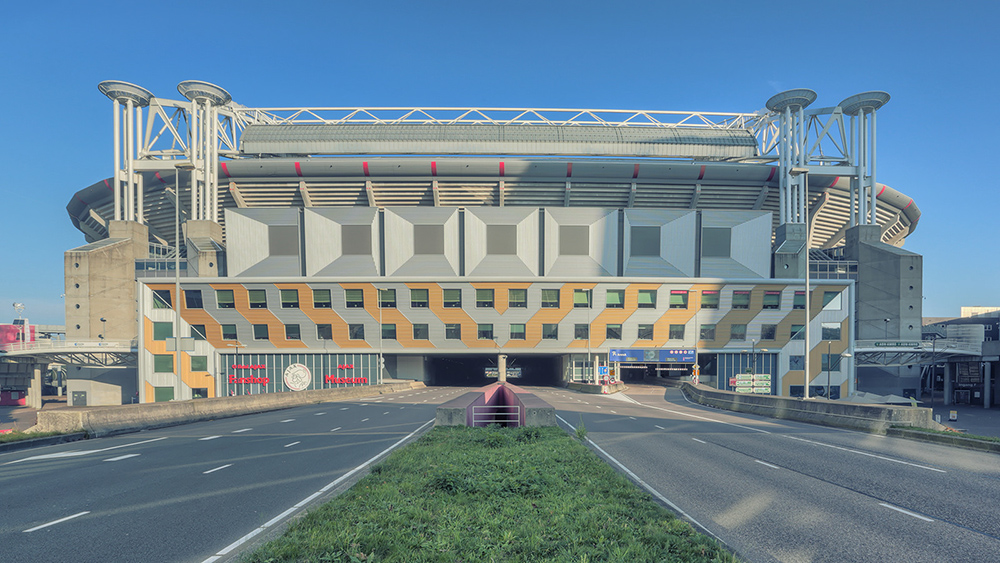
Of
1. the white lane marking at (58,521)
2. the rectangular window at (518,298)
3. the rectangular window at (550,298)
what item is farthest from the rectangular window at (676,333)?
the white lane marking at (58,521)

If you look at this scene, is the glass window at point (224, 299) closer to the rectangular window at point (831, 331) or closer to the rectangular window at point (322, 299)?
the rectangular window at point (322, 299)

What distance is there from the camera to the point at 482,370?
90000 mm

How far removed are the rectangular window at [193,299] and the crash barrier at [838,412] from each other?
60640mm

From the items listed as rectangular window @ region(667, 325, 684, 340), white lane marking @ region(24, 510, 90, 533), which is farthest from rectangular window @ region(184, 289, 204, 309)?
white lane marking @ region(24, 510, 90, 533)

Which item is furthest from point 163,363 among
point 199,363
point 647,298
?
point 647,298

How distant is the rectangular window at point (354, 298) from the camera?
61219 millimetres

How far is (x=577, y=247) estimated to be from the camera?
62.0 meters

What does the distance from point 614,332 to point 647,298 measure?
600 centimetres

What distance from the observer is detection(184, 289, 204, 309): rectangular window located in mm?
61250

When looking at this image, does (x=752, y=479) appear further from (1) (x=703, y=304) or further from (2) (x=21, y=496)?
(1) (x=703, y=304)

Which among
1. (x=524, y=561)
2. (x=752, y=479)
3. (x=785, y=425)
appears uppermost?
(x=524, y=561)

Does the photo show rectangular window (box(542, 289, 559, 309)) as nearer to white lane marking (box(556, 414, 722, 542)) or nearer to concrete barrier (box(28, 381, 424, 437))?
concrete barrier (box(28, 381, 424, 437))

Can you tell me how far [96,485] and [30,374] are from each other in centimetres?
8370

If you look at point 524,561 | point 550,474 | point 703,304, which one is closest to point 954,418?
point 703,304
